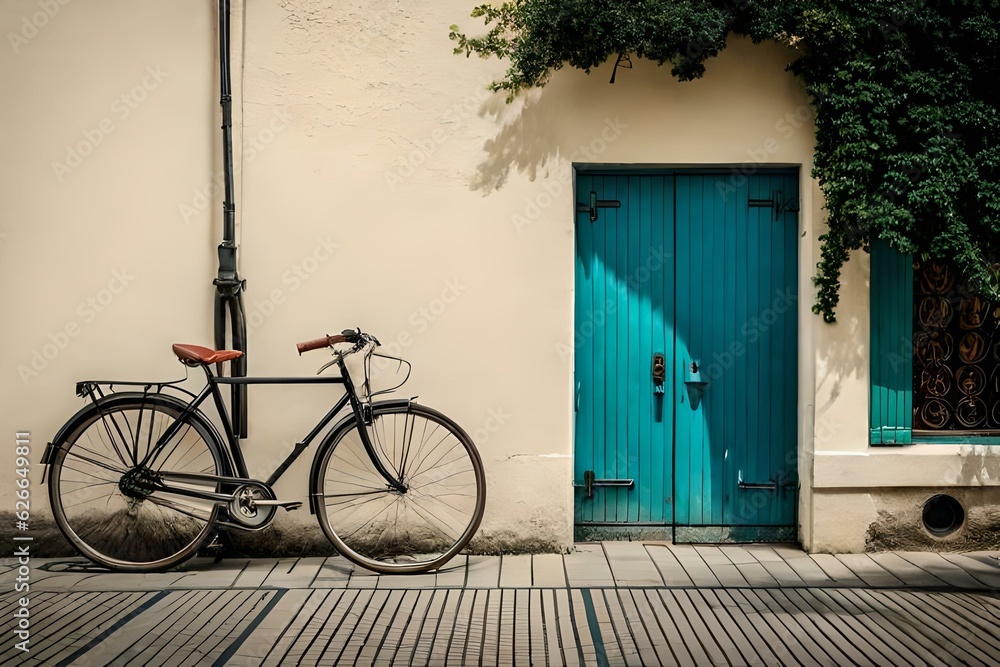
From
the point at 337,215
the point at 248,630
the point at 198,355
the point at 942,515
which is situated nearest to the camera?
the point at 248,630

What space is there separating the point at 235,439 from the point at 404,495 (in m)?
1.08

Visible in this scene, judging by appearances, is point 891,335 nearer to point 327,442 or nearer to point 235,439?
point 327,442

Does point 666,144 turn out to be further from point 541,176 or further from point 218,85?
point 218,85

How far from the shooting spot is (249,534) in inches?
231

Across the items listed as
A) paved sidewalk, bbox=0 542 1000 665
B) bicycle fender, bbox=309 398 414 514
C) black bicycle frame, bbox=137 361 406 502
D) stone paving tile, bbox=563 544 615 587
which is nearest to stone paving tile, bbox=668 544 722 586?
paved sidewalk, bbox=0 542 1000 665

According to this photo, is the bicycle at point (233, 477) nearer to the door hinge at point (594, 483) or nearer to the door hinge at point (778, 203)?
the door hinge at point (594, 483)

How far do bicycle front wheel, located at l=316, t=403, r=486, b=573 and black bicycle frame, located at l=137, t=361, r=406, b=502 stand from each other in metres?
0.29

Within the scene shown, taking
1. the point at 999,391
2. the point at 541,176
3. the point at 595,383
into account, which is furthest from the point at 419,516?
the point at 999,391

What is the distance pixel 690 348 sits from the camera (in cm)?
609

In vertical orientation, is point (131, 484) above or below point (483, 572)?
above

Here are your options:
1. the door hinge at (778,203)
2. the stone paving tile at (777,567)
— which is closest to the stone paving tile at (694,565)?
the stone paving tile at (777,567)

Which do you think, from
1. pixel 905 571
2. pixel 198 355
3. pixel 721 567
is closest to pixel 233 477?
pixel 198 355

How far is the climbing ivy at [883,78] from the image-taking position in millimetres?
5328

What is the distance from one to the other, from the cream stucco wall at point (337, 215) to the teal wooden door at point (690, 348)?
0.84 ft
